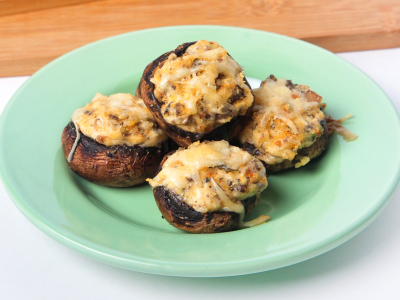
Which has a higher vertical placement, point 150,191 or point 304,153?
point 304,153

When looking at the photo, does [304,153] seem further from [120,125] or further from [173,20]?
[173,20]

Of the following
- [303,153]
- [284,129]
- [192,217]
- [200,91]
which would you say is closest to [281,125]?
[284,129]

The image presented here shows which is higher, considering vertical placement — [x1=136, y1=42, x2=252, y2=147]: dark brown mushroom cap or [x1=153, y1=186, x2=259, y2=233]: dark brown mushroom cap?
[x1=136, y1=42, x2=252, y2=147]: dark brown mushroom cap

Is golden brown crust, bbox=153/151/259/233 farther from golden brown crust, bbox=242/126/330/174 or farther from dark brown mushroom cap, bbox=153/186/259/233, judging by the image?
golden brown crust, bbox=242/126/330/174

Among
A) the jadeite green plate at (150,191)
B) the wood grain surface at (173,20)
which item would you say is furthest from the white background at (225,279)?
the wood grain surface at (173,20)

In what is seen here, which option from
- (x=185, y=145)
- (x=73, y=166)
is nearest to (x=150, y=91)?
(x=185, y=145)

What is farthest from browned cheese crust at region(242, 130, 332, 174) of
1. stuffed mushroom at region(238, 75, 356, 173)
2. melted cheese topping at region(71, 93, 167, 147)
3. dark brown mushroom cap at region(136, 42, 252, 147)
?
melted cheese topping at region(71, 93, 167, 147)

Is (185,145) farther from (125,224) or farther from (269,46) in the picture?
(269,46)
